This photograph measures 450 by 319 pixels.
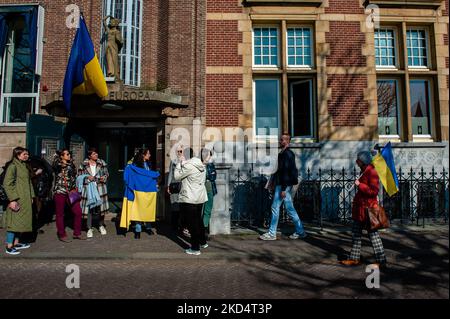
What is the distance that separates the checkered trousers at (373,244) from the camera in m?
4.95

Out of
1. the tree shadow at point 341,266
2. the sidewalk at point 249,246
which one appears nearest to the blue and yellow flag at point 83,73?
the sidewalk at point 249,246

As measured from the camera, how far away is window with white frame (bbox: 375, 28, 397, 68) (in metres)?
9.94

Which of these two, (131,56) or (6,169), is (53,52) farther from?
(6,169)

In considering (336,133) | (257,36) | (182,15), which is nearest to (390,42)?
(336,133)

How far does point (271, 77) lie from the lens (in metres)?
9.83

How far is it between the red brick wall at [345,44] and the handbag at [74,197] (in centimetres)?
761

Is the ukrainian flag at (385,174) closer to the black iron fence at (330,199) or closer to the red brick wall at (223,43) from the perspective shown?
the black iron fence at (330,199)

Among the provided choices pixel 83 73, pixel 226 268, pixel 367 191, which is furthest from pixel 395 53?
pixel 83 73

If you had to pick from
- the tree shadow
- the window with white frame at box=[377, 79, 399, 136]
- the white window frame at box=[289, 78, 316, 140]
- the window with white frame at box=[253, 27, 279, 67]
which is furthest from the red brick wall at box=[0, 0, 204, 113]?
the window with white frame at box=[377, 79, 399, 136]

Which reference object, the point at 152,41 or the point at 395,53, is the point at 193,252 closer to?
the point at 152,41

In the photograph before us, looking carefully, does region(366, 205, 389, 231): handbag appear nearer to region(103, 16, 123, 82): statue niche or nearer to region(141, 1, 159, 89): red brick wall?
region(141, 1, 159, 89): red brick wall

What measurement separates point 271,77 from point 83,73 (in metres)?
5.31

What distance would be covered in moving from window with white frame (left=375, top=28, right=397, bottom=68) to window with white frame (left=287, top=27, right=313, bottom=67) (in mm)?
2135

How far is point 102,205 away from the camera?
725 centimetres
